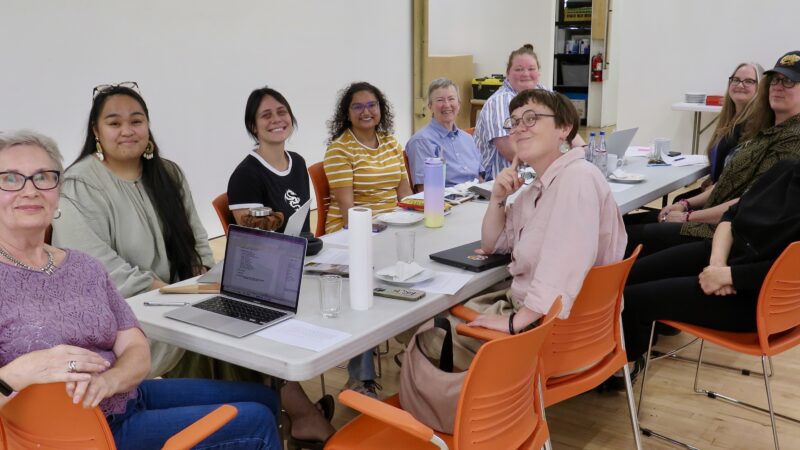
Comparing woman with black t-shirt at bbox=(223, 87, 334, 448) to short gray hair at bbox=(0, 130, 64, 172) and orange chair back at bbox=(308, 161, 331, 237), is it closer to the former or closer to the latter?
orange chair back at bbox=(308, 161, 331, 237)

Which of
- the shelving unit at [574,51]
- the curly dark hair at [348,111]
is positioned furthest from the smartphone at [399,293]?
the shelving unit at [574,51]

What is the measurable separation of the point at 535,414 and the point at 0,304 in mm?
1326

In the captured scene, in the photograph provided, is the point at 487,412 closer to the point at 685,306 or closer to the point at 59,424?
the point at 59,424

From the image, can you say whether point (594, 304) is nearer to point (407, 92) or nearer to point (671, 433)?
point (671, 433)

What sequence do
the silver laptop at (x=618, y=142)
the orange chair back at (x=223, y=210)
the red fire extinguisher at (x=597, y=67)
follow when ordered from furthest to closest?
the red fire extinguisher at (x=597, y=67) < the silver laptop at (x=618, y=142) < the orange chair back at (x=223, y=210)

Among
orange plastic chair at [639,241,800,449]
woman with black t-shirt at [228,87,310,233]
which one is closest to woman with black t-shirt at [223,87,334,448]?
woman with black t-shirt at [228,87,310,233]

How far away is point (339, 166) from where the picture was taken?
12.0 ft

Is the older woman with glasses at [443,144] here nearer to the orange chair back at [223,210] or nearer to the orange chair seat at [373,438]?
the orange chair back at [223,210]

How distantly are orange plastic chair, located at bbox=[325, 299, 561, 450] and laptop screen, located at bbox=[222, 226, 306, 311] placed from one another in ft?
1.38

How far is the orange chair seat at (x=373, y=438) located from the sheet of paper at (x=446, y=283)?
45 centimetres

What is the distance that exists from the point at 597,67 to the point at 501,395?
27.7ft

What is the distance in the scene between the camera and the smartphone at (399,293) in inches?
82.7

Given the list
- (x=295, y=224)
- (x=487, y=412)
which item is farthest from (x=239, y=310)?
(x=487, y=412)

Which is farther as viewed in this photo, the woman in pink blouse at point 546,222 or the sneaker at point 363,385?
the sneaker at point 363,385
